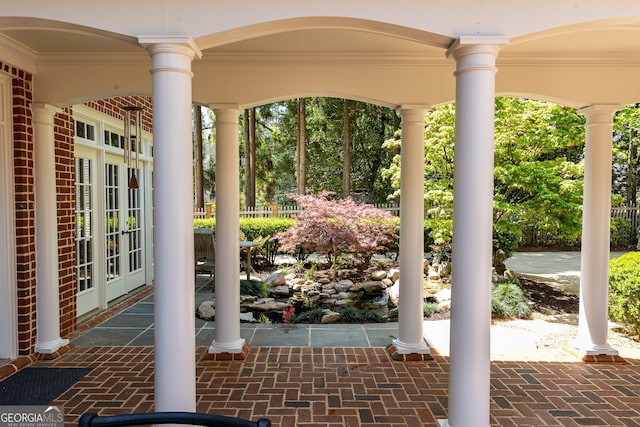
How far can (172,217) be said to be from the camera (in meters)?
2.88

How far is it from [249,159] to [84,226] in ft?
38.2

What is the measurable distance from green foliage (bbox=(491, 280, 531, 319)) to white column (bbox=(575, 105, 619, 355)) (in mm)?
1543

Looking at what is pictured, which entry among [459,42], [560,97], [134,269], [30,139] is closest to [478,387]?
[459,42]

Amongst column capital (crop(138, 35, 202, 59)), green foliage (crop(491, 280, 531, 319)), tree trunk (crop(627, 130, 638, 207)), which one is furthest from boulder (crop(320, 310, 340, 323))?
tree trunk (crop(627, 130, 638, 207))

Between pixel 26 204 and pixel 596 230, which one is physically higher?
pixel 26 204

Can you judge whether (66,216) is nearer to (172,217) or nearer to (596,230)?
(172,217)

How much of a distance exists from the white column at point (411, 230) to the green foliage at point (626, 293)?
254 cm

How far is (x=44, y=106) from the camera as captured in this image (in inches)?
179

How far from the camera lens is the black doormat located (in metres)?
3.71

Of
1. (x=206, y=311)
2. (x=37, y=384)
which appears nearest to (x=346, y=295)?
(x=206, y=311)

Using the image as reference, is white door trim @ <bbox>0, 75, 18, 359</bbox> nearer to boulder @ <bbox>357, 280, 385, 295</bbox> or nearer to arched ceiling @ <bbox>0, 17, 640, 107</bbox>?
arched ceiling @ <bbox>0, 17, 640, 107</bbox>

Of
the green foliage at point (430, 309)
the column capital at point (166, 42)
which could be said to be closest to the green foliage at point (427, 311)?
the green foliage at point (430, 309)

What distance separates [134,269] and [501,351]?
5884mm

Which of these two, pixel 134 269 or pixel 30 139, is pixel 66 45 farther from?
pixel 134 269
